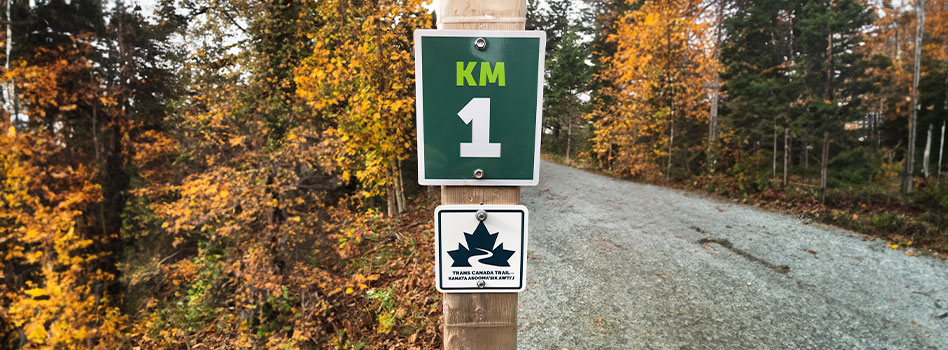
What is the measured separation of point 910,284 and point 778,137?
686cm

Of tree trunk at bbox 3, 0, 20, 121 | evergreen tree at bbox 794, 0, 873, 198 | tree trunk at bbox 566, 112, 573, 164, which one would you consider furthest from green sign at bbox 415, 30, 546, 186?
tree trunk at bbox 566, 112, 573, 164

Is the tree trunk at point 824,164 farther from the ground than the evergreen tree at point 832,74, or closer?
closer

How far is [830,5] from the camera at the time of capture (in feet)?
32.0

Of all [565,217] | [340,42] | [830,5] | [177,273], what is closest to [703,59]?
[830,5]

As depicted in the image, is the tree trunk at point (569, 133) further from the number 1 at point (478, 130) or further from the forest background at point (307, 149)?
the number 1 at point (478, 130)

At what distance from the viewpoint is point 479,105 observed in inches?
53.7

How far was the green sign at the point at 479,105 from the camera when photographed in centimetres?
133

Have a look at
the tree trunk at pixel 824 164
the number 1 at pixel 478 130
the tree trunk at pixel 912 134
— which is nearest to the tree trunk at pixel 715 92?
the tree trunk at pixel 824 164

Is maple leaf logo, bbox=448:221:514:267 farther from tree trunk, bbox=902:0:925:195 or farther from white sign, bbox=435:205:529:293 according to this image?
tree trunk, bbox=902:0:925:195

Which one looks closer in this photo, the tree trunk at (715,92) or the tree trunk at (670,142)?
the tree trunk at (715,92)

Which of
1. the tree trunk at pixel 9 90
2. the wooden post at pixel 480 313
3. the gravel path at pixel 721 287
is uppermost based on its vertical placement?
the tree trunk at pixel 9 90

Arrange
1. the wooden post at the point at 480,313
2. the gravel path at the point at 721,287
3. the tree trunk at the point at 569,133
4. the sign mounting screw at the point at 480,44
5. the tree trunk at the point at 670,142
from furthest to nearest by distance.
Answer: the tree trunk at the point at 569,133, the tree trunk at the point at 670,142, the gravel path at the point at 721,287, the wooden post at the point at 480,313, the sign mounting screw at the point at 480,44

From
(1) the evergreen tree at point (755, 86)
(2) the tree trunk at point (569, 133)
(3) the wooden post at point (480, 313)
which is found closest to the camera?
(3) the wooden post at point (480, 313)

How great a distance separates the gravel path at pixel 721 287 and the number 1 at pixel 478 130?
118 inches
